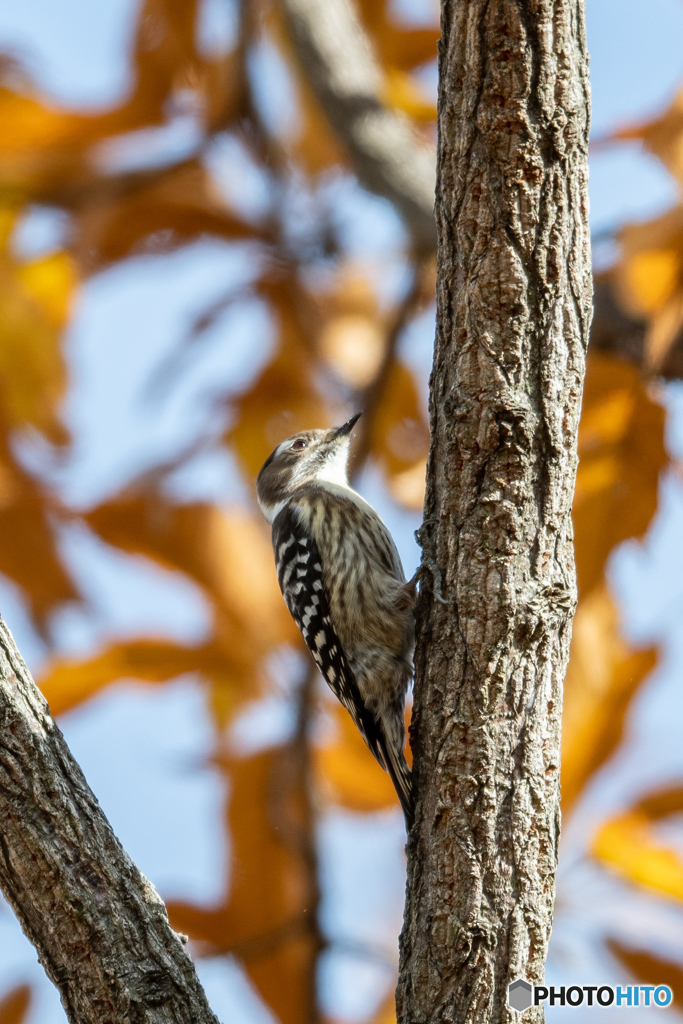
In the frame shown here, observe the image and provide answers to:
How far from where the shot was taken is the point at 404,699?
465cm

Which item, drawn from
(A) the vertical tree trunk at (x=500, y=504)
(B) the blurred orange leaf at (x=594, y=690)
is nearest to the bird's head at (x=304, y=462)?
(B) the blurred orange leaf at (x=594, y=690)

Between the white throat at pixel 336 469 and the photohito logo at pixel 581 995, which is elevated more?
the white throat at pixel 336 469

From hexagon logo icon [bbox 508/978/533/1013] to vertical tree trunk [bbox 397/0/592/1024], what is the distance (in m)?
0.02

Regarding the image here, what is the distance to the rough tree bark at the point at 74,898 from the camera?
251cm

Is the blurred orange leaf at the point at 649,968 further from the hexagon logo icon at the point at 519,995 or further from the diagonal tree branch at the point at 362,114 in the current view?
the diagonal tree branch at the point at 362,114

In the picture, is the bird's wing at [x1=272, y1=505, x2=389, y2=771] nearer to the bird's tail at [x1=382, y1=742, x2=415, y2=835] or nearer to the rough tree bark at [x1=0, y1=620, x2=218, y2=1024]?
the bird's tail at [x1=382, y1=742, x2=415, y2=835]

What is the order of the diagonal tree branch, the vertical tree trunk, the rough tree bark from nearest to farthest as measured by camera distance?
the rough tree bark, the vertical tree trunk, the diagonal tree branch

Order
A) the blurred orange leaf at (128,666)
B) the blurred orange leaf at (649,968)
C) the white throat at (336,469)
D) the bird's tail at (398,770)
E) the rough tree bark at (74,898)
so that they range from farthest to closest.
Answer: the white throat at (336,469) < the blurred orange leaf at (128,666) < the blurred orange leaf at (649,968) < the bird's tail at (398,770) < the rough tree bark at (74,898)

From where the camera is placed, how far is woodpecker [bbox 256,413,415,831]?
4535 mm

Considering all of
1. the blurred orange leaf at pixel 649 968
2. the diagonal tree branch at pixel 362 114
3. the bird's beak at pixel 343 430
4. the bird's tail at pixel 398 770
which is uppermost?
the diagonal tree branch at pixel 362 114

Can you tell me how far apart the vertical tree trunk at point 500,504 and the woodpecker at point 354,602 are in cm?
126

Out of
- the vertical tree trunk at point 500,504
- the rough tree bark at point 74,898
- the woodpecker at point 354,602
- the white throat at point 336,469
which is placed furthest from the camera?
the white throat at point 336,469

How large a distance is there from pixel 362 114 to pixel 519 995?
5.06 meters

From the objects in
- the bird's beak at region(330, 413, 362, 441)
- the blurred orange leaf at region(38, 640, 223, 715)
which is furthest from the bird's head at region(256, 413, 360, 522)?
the blurred orange leaf at region(38, 640, 223, 715)
